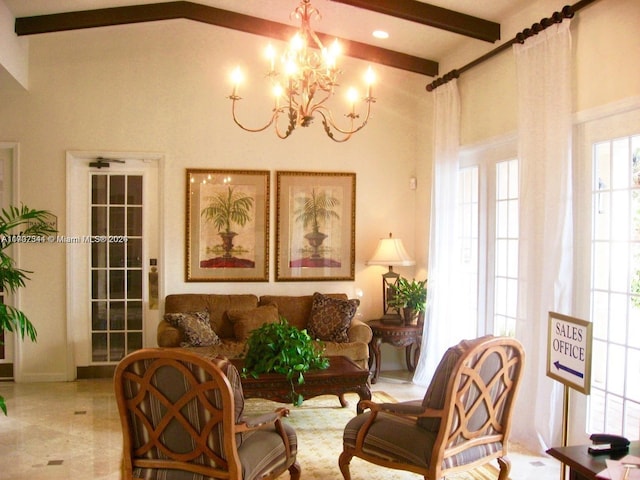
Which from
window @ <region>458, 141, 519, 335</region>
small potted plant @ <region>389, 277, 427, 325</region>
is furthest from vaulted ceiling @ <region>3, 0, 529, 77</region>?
small potted plant @ <region>389, 277, 427, 325</region>

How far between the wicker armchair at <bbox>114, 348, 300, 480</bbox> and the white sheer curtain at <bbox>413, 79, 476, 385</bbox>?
3073 millimetres

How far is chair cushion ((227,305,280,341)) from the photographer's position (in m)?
5.41

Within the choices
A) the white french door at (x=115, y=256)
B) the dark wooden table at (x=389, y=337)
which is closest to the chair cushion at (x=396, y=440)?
the dark wooden table at (x=389, y=337)

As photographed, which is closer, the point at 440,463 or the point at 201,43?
the point at 440,463

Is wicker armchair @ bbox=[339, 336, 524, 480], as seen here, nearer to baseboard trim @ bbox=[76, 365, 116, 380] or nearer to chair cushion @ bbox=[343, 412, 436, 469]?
chair cushion @ bbox=[343, 412, 436, 469]

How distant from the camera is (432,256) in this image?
564 cm

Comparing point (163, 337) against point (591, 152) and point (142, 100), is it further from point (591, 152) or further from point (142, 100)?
point (591, 152)

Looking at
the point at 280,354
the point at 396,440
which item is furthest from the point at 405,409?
the point at 280,354

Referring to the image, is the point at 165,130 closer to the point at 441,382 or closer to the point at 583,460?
the point at 441,382

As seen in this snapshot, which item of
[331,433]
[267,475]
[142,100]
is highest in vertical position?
[142,100]

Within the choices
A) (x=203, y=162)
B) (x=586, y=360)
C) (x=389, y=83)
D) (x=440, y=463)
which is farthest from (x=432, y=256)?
(x=586, y=360)

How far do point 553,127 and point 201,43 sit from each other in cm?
373

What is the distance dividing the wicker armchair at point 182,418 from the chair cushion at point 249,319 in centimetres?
269

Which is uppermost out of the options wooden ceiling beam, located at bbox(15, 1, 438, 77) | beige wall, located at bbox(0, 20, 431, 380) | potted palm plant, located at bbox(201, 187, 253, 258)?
wooden ceiling beam, located at bbox(15, 1, 438, 77)
